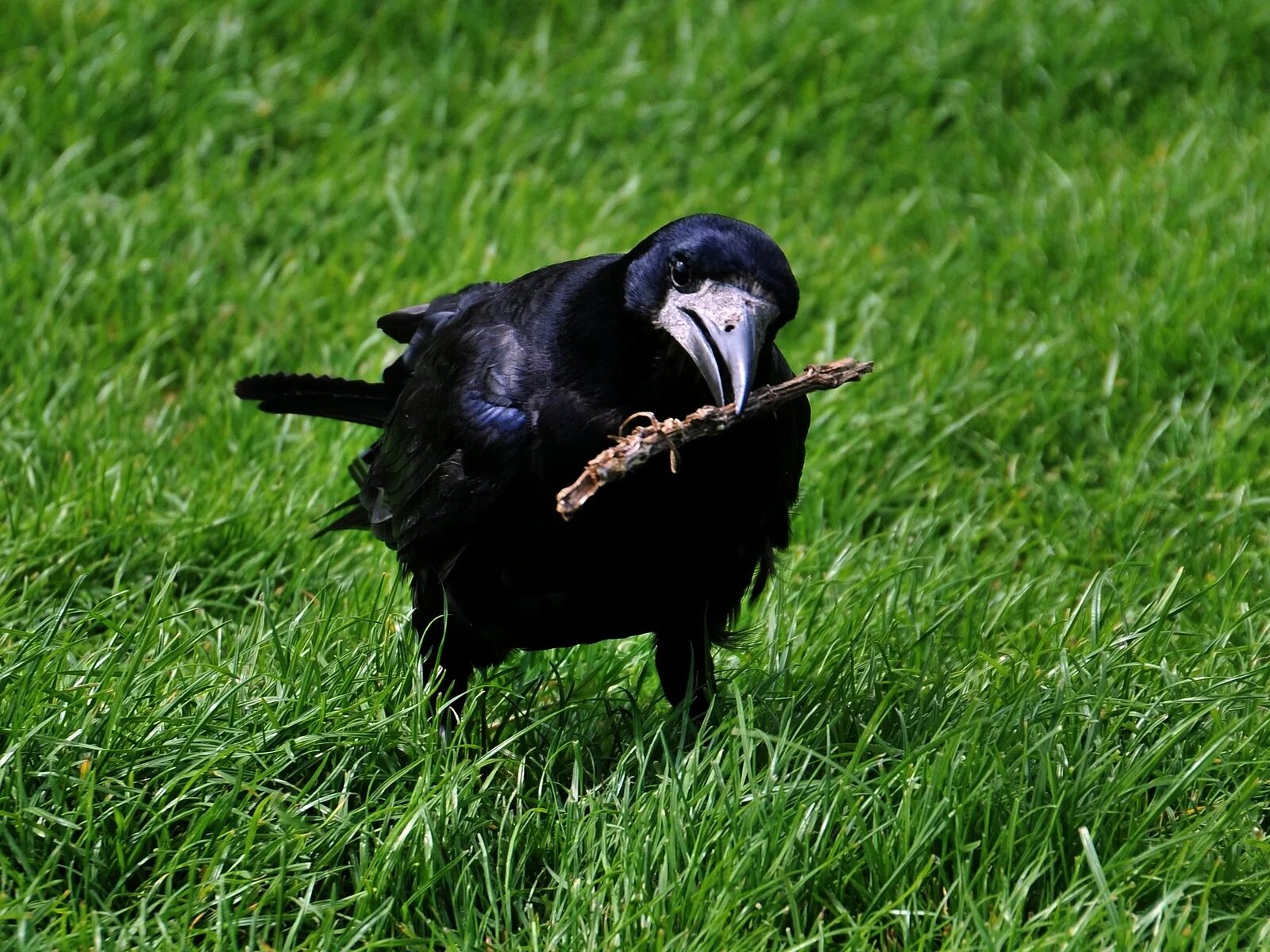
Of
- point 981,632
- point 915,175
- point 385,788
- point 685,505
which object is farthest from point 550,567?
point 915,175

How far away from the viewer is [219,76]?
5.87 metres

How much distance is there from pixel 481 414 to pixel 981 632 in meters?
1.30

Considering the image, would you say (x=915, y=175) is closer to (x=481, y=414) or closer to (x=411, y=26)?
(x=411, y=26)

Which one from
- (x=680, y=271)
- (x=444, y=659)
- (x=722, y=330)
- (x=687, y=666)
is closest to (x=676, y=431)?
(x=722, y=330)

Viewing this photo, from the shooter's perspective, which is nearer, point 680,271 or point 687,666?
point 680,271

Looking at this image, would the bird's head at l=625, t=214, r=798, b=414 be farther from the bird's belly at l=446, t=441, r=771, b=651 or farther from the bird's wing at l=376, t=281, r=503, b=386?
the bird's wing at l=376, t=281, r=503, b=386

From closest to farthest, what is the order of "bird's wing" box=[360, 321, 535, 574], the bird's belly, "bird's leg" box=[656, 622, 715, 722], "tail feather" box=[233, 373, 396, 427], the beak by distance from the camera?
the beak < the bird's belly < "bird's wing" box=[360, 321, 535, 574] < "bird's leg" box=[656, 622, 715, 722] < "tail feather" box=[233, 373, 396, 427]

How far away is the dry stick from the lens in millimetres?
2635

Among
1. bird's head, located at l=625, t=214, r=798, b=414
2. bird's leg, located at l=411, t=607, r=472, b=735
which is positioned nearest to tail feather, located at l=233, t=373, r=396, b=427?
bird's leg, located at l=411, t=607, r=472, b=735

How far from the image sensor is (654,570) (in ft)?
9.63

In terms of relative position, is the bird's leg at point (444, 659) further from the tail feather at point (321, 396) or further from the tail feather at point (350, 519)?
the tail feather at point (321, 396)

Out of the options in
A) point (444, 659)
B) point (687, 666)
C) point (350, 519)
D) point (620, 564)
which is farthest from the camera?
point (350, 519)

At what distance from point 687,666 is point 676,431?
73 centimetres

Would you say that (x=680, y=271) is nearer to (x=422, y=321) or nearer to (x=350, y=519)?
(x=422, y=321)
